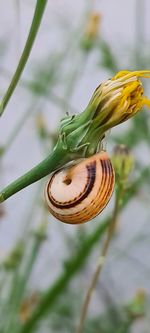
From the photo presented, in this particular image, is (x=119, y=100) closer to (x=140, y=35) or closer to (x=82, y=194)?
(x=82, y=194)

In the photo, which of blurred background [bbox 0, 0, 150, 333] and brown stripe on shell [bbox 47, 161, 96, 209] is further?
blurred background [bbox 0, 0, 150, 333]

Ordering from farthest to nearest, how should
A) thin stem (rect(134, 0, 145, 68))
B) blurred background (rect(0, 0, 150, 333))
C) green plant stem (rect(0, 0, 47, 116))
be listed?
thin stem (rect(134, 0, 145, 68)) → blurred background (rect(0, 0, 150, 333)) → green plant stem (rect(0, 0, 47, 116))

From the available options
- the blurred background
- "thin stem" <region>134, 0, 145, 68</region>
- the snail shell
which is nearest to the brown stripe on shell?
the snail shell

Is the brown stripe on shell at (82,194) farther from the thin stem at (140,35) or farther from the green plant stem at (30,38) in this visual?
the thin stem at (140,35)

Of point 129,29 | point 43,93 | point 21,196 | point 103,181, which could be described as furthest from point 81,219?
point 129,29

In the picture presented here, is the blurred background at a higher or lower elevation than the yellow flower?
higher

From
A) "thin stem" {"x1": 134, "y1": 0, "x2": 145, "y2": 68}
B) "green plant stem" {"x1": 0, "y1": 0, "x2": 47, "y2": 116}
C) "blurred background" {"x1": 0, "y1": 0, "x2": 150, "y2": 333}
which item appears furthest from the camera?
"thin stem" {"x1": 134, "y1": 0, "x2": 145, "y2": 68}

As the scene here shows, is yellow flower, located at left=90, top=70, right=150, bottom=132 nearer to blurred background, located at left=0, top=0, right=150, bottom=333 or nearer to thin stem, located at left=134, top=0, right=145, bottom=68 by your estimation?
blurred background, located at left=0, top=0, right=150, bottom=333
